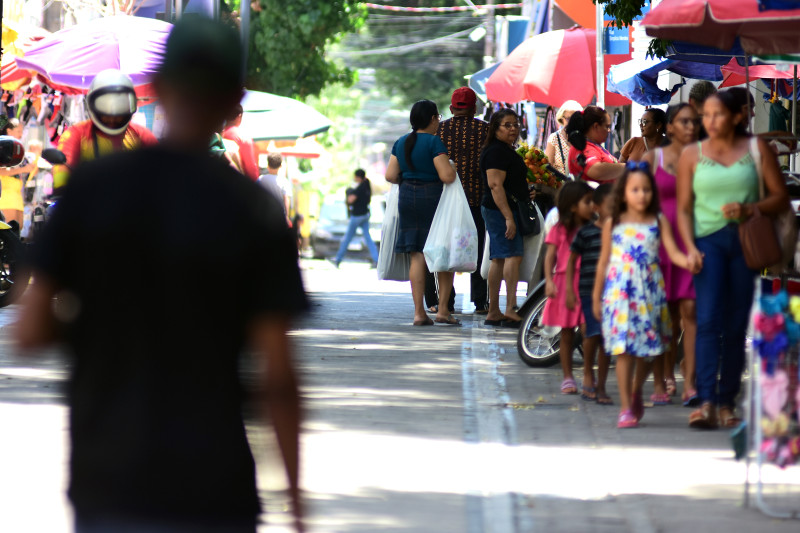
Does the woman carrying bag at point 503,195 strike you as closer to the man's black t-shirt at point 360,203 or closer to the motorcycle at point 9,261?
the motorcycle at point 9,261

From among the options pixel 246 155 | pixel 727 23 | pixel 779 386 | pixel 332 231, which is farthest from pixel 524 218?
pixel 332 231

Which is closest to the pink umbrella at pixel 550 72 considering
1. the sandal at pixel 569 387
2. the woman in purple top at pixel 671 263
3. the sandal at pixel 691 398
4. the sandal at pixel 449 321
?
the sandal at pixel 449 321

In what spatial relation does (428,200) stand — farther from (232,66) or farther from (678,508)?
(232,66)

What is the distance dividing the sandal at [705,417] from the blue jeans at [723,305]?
0.11 m

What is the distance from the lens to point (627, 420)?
7.36 metres

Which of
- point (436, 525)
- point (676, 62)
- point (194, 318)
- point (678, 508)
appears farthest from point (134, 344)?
point (676, 62)

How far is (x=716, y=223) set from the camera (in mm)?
7082

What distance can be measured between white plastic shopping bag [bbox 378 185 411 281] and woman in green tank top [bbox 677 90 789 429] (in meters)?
5.62

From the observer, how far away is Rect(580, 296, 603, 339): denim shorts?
8.16 meters

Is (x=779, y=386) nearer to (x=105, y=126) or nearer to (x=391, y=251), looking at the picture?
(x=105, y=126)

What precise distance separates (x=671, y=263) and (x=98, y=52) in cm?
761

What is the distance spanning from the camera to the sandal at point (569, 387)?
8.59 m

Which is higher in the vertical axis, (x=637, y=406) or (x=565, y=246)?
(x=565, y=246)

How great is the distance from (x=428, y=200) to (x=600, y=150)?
212 centimetres
